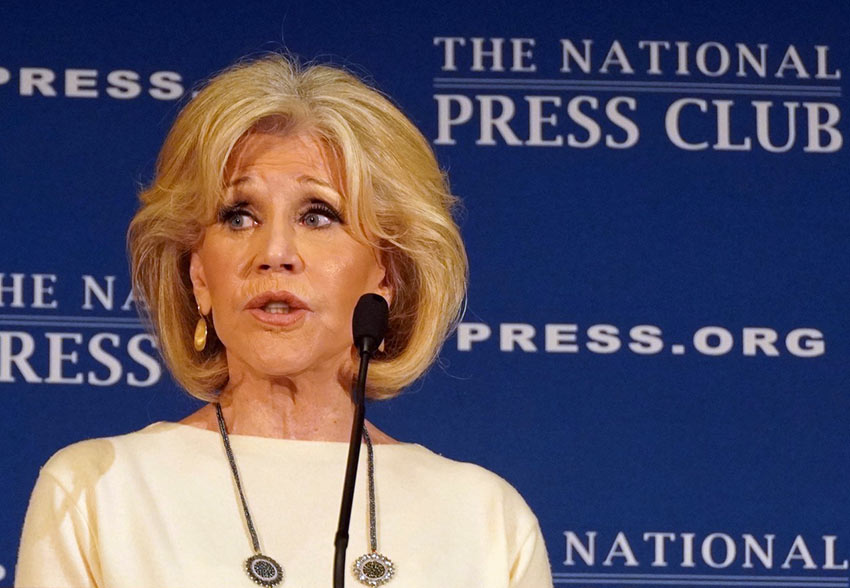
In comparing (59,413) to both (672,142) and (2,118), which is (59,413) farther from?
(672,142)

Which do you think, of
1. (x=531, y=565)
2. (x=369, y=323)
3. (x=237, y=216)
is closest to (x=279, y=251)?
(x=237, y=216)

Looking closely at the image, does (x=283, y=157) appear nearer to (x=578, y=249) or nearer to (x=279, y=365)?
(x=279, y=365)

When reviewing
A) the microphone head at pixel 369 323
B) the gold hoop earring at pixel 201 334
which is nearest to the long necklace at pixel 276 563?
the gold hoop earring at pixel 201 334

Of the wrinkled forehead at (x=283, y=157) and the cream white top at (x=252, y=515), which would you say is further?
the wrinkled forehead at (x=283, y=157)

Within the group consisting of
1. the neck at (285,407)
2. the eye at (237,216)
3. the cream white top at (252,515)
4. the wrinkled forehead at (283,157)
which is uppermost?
the wrinkled forehead at (283,157)

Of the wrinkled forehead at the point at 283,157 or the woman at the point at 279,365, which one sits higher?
the wrinkled forehead at the point at 283,157

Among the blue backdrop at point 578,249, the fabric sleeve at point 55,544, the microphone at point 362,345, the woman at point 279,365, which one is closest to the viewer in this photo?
the microphone at point 362,345

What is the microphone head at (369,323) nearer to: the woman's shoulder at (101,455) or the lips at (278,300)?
the lips at (278,300)

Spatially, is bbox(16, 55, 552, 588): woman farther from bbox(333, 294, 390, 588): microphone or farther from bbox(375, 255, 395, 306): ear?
bbox(333, 294, 390, 588): microphone

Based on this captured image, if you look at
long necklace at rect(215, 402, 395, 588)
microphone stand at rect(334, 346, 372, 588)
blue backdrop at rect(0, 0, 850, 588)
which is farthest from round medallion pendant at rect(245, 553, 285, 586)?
blue backdrop at rect(0, 0, 850, 588)

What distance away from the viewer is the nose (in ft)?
8.29

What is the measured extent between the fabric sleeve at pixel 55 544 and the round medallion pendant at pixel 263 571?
0.21 meters

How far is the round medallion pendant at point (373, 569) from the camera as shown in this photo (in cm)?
250

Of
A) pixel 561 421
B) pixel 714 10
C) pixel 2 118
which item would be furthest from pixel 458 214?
pixel 2 118
